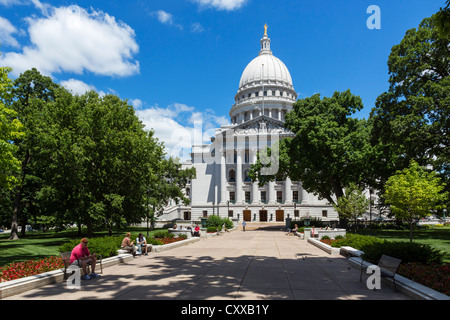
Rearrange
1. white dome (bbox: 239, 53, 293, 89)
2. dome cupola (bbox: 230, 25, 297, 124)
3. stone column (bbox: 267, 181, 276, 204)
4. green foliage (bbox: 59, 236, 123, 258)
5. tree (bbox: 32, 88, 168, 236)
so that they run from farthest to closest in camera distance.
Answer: white dome (bbox: 239, 53, 293, 89) < dome cupola (bbox: 230, 25, 297, 124) < stone column (bbox: 267, 181, 276, 204) < tree (bbox: 32, 88, 168, 236) < green foliage (bbox: 59, 236, 123, 258)

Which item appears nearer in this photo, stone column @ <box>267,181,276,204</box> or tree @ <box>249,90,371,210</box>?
tree @ <box>249,90,371,210</box>

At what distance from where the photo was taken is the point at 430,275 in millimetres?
9031

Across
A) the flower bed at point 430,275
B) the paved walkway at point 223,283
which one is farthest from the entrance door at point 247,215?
the flower bed at point 430,275

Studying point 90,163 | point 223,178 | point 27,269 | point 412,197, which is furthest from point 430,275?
point 223,178

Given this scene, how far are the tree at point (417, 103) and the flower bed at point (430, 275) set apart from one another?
19940mm

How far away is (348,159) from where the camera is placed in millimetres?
34031

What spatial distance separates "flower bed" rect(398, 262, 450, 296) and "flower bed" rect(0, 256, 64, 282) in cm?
1162

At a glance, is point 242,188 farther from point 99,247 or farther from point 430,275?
point 430,275

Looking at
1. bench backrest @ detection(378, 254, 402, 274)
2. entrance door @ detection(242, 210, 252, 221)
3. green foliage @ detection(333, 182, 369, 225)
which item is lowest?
entrance door @ detection(242, 210, 252, 221)

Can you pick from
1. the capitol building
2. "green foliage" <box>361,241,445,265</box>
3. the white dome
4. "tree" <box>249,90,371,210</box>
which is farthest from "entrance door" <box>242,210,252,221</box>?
"green foliage" <box>361,241,445,265</box>

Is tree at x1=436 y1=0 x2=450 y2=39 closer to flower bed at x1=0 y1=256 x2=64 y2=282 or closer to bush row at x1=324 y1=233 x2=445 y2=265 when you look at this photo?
bush row at x1=324 y1=233 x2=445 y2=265

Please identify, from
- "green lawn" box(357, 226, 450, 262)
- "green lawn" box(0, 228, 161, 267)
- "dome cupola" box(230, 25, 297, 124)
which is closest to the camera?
"green lawn" box(0, 228, 161, 267)

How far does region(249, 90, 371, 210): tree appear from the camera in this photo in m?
34.2

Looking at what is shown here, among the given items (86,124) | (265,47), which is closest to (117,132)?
(86,124)
